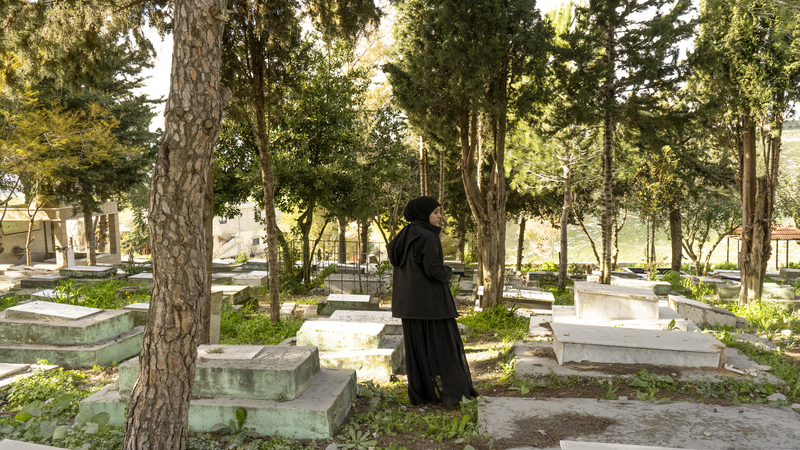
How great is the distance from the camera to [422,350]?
170 inches

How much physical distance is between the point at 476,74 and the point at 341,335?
5303mm

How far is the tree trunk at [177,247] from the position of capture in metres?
2.81

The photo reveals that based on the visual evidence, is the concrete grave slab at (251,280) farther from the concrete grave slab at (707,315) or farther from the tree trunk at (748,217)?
the tree trunk at (748,217)

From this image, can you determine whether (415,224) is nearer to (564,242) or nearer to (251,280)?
(251,280)

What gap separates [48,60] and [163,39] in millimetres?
1546

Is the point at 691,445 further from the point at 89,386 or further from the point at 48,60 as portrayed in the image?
the point at 48,60

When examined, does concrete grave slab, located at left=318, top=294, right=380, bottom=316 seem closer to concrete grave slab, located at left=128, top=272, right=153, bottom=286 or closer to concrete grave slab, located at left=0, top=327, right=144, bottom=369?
concrete grave slab, located at left=0, top=327, right=144, bottom=369

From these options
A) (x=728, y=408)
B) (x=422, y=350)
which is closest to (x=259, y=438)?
(x=422, y=350)

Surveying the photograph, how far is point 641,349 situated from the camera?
4797 millimetres

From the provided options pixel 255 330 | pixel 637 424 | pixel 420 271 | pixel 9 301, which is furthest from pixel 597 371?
pixel 9 301

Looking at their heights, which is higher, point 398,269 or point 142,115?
point 142,115

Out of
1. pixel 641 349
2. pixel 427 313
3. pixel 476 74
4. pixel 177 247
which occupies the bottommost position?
pixel 641 349

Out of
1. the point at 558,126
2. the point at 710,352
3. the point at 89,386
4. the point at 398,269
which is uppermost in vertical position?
the point at 558,126

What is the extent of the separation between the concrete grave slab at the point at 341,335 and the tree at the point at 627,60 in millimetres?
6733
